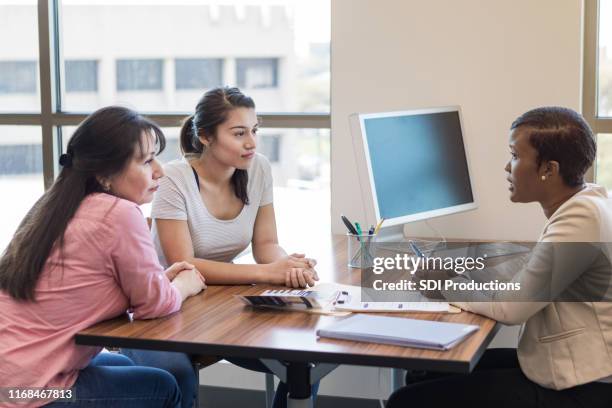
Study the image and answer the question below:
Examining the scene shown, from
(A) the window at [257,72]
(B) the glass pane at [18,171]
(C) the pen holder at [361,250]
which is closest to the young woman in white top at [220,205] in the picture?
(C) the pen holder at [361,250]

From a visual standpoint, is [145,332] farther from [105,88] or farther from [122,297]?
[105,88]

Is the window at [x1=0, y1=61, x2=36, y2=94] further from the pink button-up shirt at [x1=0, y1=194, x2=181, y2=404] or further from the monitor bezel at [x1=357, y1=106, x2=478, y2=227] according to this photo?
the pink button-up shirt at [x1=0, y1=194, x2=181, y2=404]

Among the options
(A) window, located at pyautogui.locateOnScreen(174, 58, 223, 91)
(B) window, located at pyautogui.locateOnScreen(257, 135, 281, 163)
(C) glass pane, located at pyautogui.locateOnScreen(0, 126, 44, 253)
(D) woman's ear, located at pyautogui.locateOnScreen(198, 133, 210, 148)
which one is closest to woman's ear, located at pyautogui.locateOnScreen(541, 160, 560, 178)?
(D) woman's ear, located at pyautogui.locateOnScreen(198, 133, 210, 148)

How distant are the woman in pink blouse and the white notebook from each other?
440 millimetres

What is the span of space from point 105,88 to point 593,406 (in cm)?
249

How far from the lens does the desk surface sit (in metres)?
1.72

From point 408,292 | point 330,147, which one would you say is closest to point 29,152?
point 330,147

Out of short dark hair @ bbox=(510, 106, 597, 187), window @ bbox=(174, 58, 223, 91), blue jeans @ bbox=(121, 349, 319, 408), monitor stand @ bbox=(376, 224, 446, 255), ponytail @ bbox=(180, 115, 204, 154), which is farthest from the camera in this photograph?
window @ bbox=(174, 58, 223, 91)

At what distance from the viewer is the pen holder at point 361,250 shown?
2537 millimetres

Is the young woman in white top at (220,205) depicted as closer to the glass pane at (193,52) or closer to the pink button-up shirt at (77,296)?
the pink button-up shirt at (77,296)

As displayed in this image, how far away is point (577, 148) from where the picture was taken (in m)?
2.05

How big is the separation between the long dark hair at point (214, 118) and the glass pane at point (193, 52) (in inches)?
29.8

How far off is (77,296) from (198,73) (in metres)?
1.75

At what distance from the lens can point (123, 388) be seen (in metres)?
2.02
